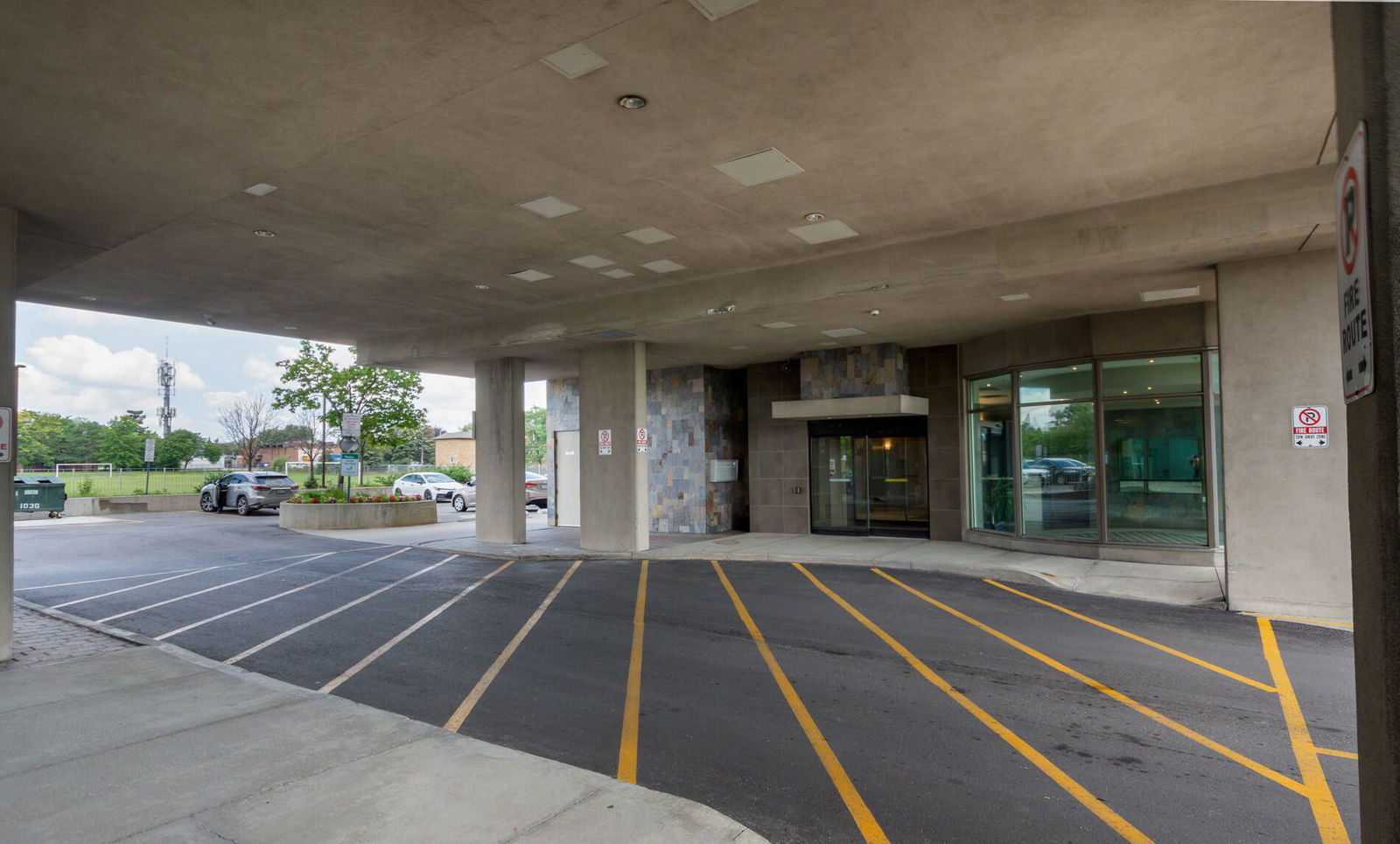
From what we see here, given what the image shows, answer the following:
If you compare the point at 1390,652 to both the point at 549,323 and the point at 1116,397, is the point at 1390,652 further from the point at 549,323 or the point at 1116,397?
the point at 549,323

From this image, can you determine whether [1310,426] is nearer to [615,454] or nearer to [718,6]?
[718,6]

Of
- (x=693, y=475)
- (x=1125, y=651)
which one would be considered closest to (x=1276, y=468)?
(x=1125, y=651)

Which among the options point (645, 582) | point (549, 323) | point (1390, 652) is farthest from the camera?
point (549, 323)

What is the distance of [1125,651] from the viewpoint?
308 inches

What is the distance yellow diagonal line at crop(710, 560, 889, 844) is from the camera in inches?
164

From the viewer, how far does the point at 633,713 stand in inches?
235

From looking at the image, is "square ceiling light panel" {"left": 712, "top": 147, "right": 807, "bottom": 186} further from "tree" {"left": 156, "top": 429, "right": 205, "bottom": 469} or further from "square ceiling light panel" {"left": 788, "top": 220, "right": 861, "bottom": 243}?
"tree" {"left": 156, "top": 429, "right": 205, "bottom": 469}

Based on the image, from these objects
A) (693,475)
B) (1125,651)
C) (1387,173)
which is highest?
(1387,173)

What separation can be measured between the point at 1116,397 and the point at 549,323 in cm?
1094

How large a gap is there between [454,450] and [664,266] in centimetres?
6218

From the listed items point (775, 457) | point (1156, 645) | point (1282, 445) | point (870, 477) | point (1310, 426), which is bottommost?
point (1156, 645)

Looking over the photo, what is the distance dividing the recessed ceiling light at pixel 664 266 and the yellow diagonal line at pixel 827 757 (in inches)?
239

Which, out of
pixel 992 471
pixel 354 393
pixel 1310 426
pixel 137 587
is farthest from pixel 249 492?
pixel 1310 426

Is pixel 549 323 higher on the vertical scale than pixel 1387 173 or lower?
higher
